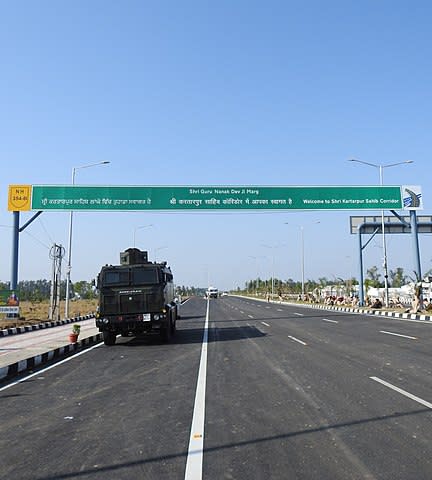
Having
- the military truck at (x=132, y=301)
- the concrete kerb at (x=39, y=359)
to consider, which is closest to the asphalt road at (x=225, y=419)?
the concrete kerb at (x=39, y=359)

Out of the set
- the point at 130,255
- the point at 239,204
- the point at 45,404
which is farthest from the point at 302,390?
the point at 239,204

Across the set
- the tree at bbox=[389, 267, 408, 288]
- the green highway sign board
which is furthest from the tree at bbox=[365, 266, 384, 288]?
the green highway sign board

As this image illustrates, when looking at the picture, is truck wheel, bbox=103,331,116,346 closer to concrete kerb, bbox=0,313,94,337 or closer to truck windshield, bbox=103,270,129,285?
truck windshield, bbox=103,270,129,285

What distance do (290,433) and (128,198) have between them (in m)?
23.1

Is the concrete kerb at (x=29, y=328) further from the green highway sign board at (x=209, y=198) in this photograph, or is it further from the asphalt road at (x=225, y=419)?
the asphalt road at (x=225, y=419)

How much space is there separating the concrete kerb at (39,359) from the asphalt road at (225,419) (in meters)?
0.75

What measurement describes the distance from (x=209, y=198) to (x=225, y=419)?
2219 cm

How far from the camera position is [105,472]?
4.52m

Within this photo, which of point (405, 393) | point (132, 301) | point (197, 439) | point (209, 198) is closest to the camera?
point (197, 439)

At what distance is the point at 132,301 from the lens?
50.9ft

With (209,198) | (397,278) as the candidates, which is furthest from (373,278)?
(209,198)

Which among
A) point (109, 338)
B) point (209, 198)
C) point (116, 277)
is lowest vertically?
point (109, 338)

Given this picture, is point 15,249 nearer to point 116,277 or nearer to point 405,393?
point 116,277

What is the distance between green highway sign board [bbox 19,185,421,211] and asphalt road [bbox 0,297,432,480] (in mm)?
16255
